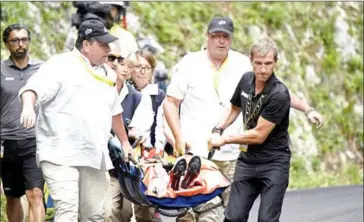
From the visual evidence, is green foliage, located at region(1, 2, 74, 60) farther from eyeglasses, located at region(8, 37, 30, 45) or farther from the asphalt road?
eyeglasses, located at region(8, 37, 30, 45)

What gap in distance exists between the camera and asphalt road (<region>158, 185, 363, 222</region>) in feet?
43.7

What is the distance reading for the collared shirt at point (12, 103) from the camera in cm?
1076

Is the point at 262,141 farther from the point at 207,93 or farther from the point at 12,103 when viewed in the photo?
the point at 12,103

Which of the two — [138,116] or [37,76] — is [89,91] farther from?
[138,116]

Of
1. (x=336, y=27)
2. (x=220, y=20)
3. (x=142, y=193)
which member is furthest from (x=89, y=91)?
(x=336, y=27)

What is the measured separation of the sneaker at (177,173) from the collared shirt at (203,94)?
0.76 metres

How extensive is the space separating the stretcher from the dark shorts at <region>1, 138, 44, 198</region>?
1593mm

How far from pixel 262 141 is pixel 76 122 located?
63.5 inches

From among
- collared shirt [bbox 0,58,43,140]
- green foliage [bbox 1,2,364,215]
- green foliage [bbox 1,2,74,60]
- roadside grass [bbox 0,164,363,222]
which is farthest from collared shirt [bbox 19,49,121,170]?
green foliage [bbox 1,2,364,215]

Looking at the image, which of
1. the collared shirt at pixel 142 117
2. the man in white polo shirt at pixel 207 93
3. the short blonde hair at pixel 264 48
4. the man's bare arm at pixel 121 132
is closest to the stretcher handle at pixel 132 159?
the man's bare arm at pixel 121 132

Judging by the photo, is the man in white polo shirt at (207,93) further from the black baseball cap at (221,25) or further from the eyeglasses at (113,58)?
the eyeglasses at (113,58)

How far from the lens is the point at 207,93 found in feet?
32.0

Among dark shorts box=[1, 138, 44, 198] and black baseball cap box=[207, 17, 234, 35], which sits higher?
black baseball cap box=[207, 17, 234, 35]

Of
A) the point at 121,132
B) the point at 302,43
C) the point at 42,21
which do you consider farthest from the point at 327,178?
the point at 121,132
